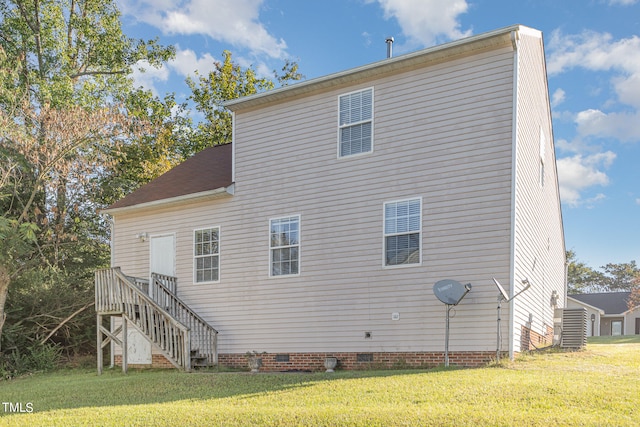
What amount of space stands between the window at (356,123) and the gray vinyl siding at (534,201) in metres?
3.08

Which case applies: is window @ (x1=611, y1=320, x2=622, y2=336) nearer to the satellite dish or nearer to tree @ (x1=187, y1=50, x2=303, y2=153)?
tree @ (x1=187, y1=50, x2=303, y2=153)

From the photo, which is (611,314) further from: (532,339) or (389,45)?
(389,45)

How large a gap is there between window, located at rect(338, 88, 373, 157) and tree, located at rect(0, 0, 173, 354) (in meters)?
7.97

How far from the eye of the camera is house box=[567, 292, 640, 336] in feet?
135

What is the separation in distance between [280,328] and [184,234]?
153 inches

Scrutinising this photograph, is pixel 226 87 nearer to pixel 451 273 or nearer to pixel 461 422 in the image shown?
pixel 451 273

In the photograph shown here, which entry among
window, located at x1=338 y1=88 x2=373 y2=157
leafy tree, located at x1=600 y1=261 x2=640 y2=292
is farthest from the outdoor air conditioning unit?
leafy tree, located at x1=600 y1=261 x2=640 y2=292

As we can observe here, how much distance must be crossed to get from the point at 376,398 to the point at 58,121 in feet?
42.9

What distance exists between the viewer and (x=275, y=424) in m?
7.34

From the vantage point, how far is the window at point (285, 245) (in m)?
14.0

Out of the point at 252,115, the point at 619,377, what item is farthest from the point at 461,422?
the point at 252,115

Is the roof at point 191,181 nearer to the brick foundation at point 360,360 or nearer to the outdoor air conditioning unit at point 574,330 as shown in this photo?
→ the brick foundation at point 360,360

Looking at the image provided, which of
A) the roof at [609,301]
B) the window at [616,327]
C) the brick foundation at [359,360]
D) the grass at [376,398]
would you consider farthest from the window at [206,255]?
the window at [616,327]

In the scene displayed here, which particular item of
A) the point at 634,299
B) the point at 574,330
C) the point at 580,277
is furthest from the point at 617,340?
the point at 580,277
